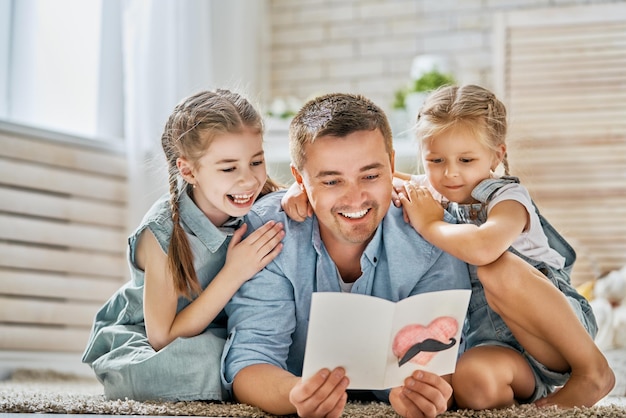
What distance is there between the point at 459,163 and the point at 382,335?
61 centimetres

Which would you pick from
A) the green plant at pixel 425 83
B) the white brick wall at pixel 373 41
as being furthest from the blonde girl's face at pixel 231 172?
the white brick wall at pixel 373 41

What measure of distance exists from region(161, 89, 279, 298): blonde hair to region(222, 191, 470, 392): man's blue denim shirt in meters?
0.14

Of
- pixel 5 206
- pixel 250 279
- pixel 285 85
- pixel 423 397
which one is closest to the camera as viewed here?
pixel 423 397

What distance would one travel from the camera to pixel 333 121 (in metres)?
1.80

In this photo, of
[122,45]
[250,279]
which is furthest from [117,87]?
[250,279]

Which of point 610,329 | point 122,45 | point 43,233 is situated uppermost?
point 122,45

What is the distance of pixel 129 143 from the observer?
3.60 m

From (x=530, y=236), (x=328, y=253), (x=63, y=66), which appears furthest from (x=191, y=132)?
(x=63, y=66)

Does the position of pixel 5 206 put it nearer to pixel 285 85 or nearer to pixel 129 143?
pixel 129 143

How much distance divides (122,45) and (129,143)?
451mm

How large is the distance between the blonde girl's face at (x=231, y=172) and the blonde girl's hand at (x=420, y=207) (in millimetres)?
333

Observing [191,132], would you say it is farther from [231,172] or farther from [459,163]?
[459,163]

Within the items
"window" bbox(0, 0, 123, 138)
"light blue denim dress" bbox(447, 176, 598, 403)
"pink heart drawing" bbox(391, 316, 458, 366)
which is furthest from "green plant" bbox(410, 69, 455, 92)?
"pink heart drawing" bbox(391, 316, 458, 366)

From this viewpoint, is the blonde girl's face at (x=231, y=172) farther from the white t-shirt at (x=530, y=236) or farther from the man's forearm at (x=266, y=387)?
Answer: the white t-shirt at (x=530, y=236)
